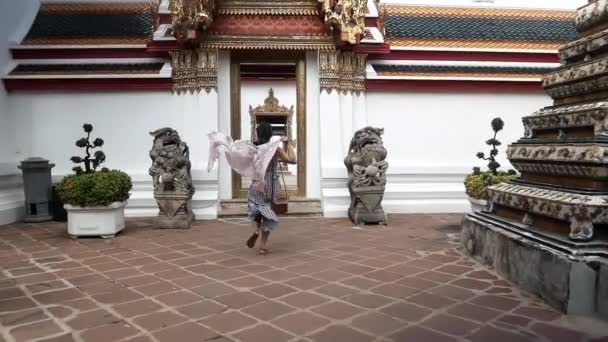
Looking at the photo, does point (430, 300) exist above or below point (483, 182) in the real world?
below

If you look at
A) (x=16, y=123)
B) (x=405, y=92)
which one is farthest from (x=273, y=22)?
(x=16, y=123)

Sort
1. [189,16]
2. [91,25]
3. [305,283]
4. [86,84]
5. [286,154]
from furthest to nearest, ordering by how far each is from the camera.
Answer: [91,25] → [86,84] → [189,16] → [286,154] → [305,283]

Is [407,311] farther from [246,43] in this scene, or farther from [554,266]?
[246,43]

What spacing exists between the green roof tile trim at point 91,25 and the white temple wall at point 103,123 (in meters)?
1.28

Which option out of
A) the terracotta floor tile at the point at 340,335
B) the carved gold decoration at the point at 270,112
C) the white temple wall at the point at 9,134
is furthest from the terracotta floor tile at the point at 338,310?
the carved gold decoration at the point at 270,112

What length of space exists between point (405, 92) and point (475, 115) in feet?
4.61

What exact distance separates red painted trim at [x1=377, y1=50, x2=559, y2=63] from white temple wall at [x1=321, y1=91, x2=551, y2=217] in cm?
67

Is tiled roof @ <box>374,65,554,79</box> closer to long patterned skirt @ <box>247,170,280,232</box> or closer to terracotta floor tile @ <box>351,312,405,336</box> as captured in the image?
long patterned skirt @ <box>247,170,280,232</box>

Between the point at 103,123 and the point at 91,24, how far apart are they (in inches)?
83.1

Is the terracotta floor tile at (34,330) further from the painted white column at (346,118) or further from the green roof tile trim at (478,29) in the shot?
the green roof tile trim at (478,29)

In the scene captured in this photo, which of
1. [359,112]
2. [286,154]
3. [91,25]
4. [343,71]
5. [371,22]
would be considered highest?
[91,25]

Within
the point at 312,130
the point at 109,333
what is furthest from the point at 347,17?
the point at 109,333

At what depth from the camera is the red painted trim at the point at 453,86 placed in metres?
8.61

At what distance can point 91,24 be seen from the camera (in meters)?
9.08
